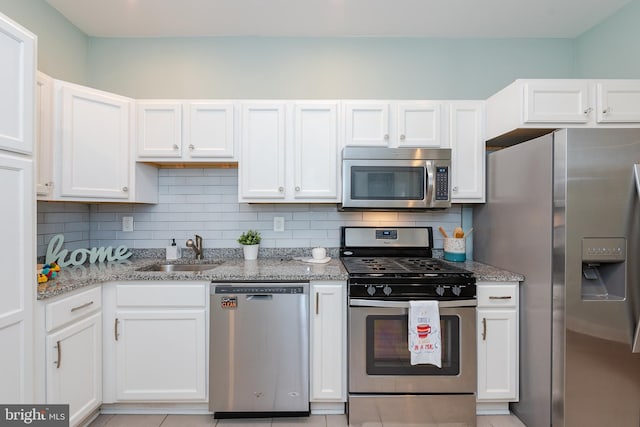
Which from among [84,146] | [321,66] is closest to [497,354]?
[321,66]

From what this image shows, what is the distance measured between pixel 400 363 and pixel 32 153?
2.31 m

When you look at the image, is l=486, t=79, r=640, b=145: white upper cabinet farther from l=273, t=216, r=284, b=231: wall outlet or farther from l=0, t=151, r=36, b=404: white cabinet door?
l=0, t=151, r=36, b=404: white cabinet door

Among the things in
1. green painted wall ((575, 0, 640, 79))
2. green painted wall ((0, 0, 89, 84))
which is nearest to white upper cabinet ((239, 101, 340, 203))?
green painted wall ((0, 0, 89, 84))

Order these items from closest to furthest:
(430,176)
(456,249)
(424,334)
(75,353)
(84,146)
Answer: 1. (75,353)
2. (424,334)
3. (84,146)
4. (430,176)
5. (456,249)

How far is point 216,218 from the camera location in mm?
2807

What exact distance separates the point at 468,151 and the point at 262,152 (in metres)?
1.59

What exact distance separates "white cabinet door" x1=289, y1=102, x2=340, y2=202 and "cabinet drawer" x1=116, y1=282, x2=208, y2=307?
39.9 inches

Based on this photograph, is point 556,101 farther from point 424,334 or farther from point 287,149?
point 287,149

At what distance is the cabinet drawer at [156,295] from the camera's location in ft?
Answer: 6.79

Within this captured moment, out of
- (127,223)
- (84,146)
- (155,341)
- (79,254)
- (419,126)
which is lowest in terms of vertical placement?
(155,341)

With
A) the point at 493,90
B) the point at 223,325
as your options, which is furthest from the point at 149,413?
the point at 493,90

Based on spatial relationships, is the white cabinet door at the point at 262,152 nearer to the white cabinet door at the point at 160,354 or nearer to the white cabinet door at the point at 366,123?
the white cabinet door at the point at 366,123

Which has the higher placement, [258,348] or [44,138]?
[44,138]

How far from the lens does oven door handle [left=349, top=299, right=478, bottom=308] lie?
202 centimetres
